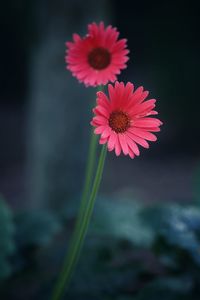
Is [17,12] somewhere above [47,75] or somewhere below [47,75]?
above

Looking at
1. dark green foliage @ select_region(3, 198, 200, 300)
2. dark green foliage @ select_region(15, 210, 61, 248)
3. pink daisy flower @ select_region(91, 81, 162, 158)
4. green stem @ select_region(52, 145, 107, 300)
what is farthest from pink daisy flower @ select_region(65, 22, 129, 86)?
dark green foliage @ select_region(15, 210, 61, 248)

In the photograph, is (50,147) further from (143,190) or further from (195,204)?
(143,190)

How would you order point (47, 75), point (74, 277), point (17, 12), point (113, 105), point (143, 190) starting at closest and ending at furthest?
point (113, 105), point (74, 277), point (47, 75), point (143, 190), point (17, 12)

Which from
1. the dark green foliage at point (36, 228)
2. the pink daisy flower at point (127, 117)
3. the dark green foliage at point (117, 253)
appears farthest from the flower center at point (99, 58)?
the dark green foliage at point (36, 228)

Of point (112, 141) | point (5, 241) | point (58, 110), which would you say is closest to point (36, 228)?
point (5, 241)

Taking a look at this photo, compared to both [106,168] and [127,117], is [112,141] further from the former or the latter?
[106,168]

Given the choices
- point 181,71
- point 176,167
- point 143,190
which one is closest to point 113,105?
point 143,190

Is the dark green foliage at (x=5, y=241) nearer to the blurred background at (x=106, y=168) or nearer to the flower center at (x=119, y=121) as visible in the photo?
the blurred background at (x=106, y=168)
